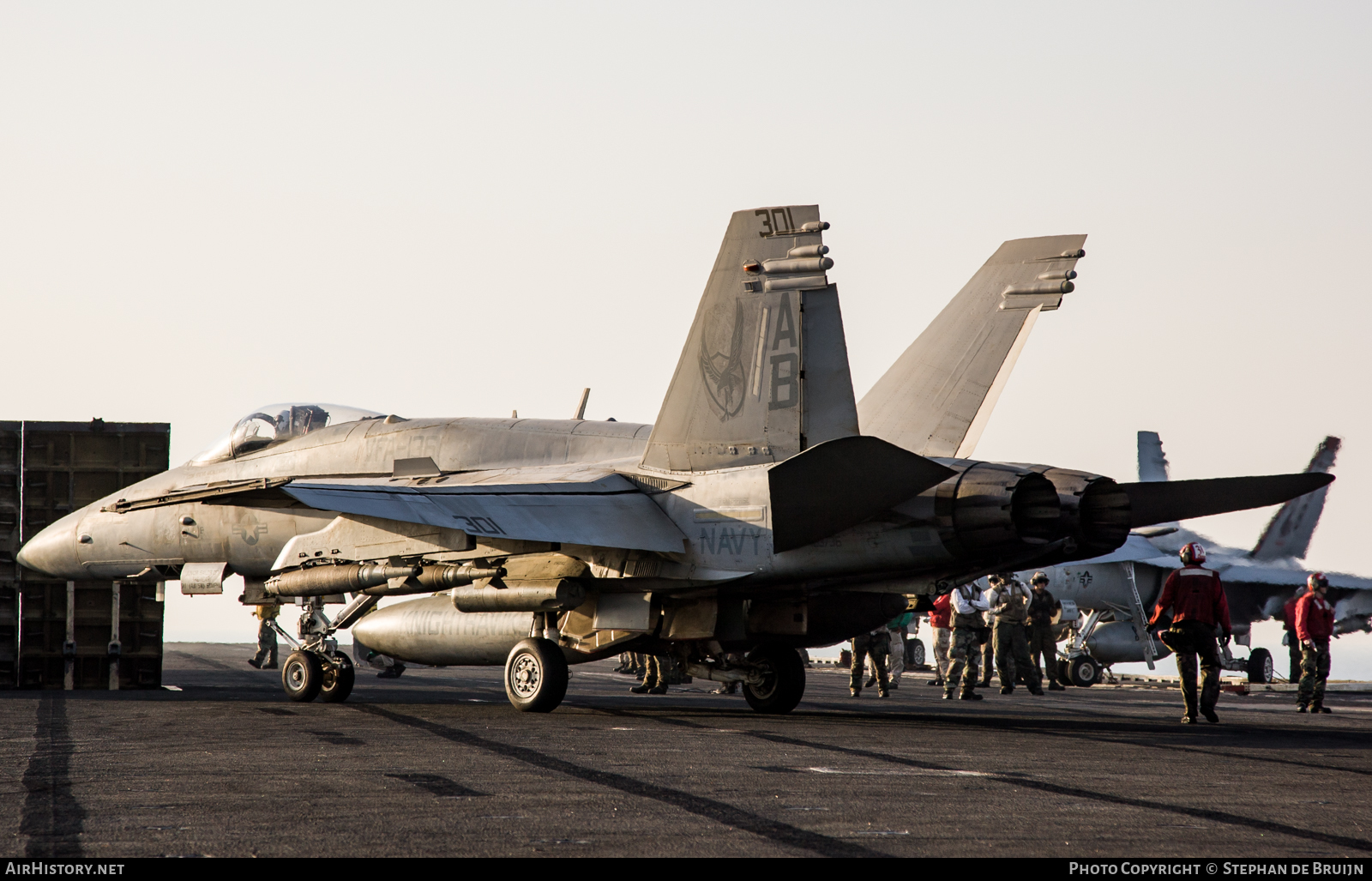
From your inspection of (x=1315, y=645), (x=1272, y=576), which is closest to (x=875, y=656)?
(x=1315, y=645)

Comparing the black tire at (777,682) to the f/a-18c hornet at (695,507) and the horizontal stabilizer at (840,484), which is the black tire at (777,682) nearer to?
the f/a-18c hornet at (695,507)

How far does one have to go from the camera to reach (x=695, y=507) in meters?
11.1

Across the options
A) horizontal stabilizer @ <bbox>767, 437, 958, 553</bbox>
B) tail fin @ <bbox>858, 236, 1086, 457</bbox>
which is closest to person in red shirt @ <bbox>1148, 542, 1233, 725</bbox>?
tail fin @ <bbox>858, 236, 1086, 457</bbox>

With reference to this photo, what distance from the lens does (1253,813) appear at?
19.4 feet

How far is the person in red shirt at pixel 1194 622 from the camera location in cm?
1223

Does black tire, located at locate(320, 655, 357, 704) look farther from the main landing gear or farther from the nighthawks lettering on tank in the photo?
the nighthawks lettering on tank

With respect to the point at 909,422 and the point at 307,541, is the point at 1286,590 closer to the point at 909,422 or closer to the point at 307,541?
the point at 909,422

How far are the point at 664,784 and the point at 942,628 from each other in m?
14.1

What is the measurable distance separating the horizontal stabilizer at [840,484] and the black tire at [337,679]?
5.18m

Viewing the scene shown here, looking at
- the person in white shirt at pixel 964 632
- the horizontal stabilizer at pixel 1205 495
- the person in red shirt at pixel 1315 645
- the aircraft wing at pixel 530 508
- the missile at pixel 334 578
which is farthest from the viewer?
the person in white shirt at pixel 964 632

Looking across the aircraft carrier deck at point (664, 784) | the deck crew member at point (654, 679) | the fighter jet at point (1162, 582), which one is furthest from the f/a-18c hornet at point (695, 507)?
the fighter jet at point (1162, 582)

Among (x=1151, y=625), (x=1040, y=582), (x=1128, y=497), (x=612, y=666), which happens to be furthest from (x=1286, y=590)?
(x=1128, y=497)

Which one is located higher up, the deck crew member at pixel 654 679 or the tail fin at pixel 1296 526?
the tail fin at pixel 1296 526

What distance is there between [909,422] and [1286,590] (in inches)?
725
